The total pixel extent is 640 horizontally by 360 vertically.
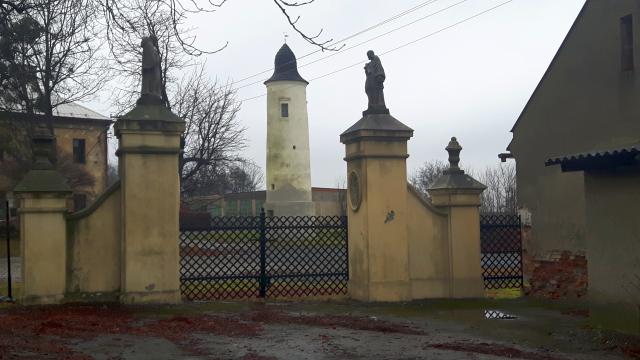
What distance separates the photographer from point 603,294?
923 centimetres

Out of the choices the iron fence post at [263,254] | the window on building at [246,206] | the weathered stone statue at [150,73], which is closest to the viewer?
the weathered stone statue at [150,73]

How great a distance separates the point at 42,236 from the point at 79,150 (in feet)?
122

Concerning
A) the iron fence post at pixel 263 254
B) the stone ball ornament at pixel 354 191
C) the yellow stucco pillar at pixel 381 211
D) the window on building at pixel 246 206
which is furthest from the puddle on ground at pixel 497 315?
the window on building at pixel 246 206

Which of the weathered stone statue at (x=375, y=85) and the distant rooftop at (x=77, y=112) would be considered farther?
the distant rooftop at (x=77, y=112)

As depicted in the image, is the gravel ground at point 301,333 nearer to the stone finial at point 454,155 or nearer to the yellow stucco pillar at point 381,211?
the yellow stucco pillar at point 381,211

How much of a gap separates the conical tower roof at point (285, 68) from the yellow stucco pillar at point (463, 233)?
3324 cm

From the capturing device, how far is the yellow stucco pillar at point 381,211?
38.6 feet

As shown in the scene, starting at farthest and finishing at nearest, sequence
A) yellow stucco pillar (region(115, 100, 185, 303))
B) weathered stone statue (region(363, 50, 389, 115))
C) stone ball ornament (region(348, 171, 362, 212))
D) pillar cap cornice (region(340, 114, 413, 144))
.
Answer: weathered stone statue (region(363, 50, 389, 115)), stone ball ornament (region(348, 171, 362, 212)), pillar cap cornice (region(340, 114, 413, 144)), yellow stucco pillar (region(115, 100, 185, 303))

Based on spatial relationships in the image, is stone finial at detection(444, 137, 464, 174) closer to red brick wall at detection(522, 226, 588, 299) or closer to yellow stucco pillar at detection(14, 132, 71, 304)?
red brick wall at detection(522, 226, 588, 299)

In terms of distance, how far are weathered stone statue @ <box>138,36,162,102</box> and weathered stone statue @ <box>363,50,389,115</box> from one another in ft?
12.8

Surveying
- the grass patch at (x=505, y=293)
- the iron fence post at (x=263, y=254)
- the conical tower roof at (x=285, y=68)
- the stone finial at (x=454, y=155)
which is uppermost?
the conical tower roof at (x=285, y=68)

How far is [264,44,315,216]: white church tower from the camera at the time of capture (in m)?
44.1

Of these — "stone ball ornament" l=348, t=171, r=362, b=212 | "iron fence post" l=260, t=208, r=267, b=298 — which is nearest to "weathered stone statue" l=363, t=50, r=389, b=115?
"stone ball ornament" l=348, t=171, r=362, b=212

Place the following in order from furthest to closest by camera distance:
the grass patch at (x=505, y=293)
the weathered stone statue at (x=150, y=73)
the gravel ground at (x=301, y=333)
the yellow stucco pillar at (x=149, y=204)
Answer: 1. the grass patch at (x=505, y=293)
2. the weathered stone statue at (x=150, y=73)
3. the yellow stucco pillar at (x=149, y=204)
4. the gravel ground at (x=301, y=333)
